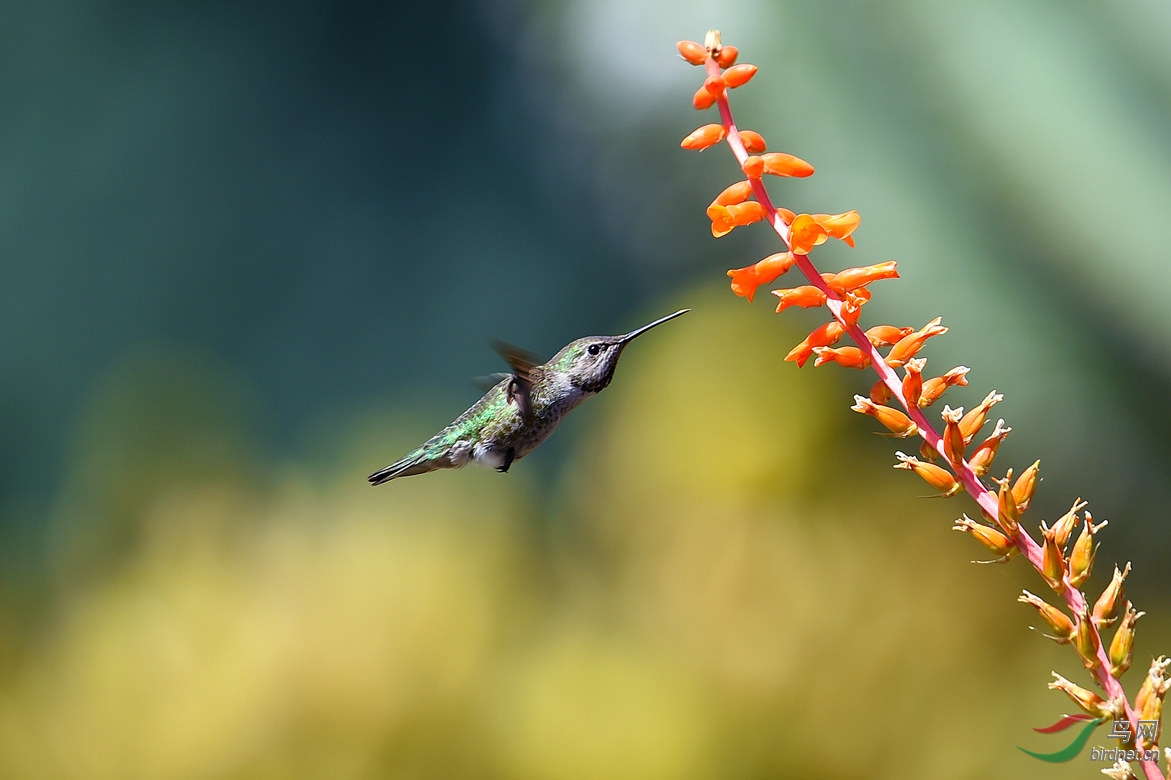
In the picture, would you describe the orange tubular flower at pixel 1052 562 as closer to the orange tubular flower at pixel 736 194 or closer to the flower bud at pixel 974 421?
the flower bud at pixel 974 421

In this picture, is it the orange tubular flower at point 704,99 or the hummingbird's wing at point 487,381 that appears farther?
the hummingbird's wing at point 487,381

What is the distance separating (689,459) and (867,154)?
4.61 ft

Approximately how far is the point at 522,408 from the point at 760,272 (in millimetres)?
774

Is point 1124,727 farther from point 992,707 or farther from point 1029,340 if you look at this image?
point 1029,340

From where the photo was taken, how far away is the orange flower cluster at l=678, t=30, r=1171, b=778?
780 millimetres

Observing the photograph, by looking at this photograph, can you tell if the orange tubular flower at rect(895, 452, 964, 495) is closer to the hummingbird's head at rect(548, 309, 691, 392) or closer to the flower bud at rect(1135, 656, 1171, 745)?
the flower bud at rect(1135, 656, 1171, 745)

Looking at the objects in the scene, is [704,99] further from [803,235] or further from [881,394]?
[881,394]

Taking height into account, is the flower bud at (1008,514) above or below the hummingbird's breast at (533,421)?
below

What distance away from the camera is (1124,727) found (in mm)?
788

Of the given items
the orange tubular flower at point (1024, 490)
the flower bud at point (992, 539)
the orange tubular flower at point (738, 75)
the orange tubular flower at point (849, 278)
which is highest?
the orange tubular flower at point (738, 75)

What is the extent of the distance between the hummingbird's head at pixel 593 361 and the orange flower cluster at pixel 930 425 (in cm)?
58

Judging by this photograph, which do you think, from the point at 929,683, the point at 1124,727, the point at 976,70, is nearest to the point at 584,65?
the point at 976,70

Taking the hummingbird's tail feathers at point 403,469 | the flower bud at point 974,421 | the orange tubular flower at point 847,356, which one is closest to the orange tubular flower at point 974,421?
the flower bud at point 974,421

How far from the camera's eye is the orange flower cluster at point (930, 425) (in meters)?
0.78
